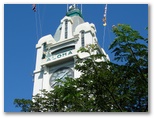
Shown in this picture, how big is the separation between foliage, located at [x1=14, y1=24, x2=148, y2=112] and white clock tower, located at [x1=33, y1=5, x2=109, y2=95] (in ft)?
41.5

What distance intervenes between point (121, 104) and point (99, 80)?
2.15 ft

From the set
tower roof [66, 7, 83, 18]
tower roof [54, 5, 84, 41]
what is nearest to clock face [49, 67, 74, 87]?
tower roof [54, 5, 84, 41]

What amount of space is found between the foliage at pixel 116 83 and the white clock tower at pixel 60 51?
12.6 metres

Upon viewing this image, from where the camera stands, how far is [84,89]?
23.7 feet

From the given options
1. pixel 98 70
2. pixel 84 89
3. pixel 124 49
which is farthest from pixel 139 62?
pixel 84 89

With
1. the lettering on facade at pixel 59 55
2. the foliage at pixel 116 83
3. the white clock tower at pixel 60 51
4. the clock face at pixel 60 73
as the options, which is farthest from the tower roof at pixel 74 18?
the foliage at pixel 116 83

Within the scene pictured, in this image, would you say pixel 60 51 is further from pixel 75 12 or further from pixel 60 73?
pixel 75 12

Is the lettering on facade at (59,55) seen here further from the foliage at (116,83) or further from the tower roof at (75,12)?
the foliage at (116,83)

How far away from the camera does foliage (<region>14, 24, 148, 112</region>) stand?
6.73 meters

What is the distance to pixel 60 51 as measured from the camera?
22328mm

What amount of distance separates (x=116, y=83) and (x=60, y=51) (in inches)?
610

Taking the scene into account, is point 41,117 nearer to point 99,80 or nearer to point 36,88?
point 99,80

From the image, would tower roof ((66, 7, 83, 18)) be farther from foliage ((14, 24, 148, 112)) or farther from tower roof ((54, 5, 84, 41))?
foliage ((14, 24, 148, 112))

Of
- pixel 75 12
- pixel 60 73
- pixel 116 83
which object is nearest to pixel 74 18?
pixel 75 12
